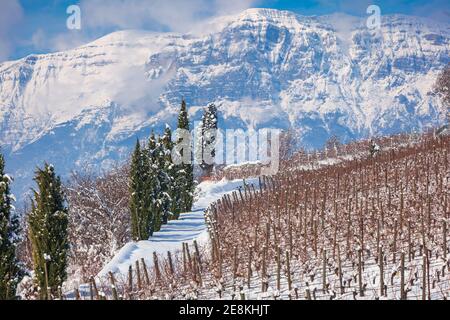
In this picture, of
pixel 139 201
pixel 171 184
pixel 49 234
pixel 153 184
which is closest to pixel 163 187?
pixel 153 184

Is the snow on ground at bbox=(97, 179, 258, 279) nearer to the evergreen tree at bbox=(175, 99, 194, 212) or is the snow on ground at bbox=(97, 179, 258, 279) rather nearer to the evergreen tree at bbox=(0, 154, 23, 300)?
the evergreen tree at bbox=(175, 99, 194, 212)

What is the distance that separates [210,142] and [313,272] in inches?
1884

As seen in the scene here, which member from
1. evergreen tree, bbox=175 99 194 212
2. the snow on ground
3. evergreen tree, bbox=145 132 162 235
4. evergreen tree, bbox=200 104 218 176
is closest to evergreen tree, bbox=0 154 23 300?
the snow on ground

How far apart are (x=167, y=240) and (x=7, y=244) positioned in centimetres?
1234

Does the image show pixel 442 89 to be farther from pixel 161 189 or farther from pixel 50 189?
pixel 50 189

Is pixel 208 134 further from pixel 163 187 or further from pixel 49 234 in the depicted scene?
pixel 49 234

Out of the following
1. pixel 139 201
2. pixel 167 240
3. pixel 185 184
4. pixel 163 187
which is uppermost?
pixel 185 184

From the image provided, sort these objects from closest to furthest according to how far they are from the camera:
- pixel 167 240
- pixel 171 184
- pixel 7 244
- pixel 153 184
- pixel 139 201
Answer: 1. pixel 7 244
2. pixel 167 240
3. pixel 139 201
4. pixel 153 184
5. pixel 171 184

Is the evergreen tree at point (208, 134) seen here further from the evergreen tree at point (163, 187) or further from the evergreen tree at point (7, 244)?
the evergreen tree at point (7, 244)

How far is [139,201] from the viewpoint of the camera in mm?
29828

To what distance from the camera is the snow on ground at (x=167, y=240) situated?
20872mm

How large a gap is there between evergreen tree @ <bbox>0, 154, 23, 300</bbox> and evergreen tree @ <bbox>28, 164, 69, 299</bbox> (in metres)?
0.91

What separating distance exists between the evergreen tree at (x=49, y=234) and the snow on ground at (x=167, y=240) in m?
1.48

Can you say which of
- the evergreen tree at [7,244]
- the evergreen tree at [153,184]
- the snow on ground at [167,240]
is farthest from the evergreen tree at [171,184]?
the evergreen tree at [7,244]
